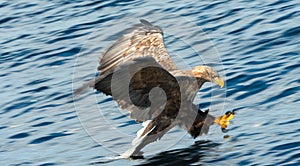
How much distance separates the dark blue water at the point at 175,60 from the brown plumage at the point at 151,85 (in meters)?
0.27

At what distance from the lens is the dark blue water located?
905cm

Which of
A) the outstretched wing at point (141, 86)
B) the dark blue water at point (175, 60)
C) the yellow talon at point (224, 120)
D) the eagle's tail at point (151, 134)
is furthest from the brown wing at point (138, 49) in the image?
the dark blue water at point (175, 60)

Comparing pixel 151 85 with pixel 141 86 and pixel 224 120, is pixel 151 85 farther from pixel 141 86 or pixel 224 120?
pixel 224 120

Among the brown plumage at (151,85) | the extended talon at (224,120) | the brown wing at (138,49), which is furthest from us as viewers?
the extended talon at (224,120)

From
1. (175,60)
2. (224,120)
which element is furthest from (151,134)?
(175,60)

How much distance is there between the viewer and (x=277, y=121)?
30.5 ft

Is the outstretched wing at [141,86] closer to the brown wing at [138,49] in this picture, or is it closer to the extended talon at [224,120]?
the brown wing at [138,49]

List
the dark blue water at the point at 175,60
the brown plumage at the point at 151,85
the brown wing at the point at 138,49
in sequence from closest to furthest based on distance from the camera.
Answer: the brown plumage at the point at 151,85, the brown wing at the point at 138,49, the dark blue water at the point at 175,60

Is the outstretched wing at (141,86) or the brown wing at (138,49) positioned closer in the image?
the outstretched wing at (141,86)

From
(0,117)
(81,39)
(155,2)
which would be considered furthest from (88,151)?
(155,2)

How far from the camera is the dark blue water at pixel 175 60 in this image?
9.05m

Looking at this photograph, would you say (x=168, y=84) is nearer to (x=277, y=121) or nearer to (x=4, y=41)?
(x=277, y=121)

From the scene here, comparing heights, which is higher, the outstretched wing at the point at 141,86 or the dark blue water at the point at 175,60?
the outstretched wing at the point at 141,86

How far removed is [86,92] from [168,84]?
9.72 ft
